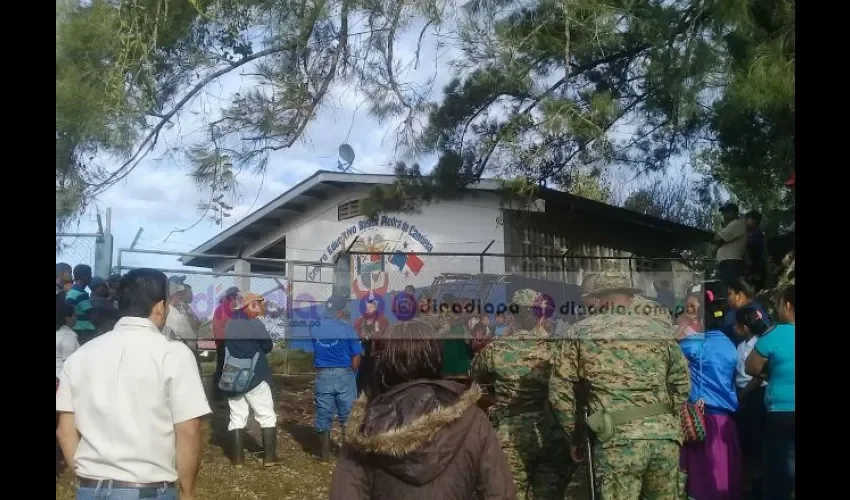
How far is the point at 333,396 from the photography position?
170 inches

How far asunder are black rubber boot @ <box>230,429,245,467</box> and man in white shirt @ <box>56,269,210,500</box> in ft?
4.45

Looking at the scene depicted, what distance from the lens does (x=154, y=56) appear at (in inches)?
140

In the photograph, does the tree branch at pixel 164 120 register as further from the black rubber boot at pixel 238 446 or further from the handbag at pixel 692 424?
the handbag at pixel 692 424

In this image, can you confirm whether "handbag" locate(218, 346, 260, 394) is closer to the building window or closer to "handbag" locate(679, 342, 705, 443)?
the building window

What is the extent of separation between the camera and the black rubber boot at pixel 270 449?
175 inches

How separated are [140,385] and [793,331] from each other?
2938 mm

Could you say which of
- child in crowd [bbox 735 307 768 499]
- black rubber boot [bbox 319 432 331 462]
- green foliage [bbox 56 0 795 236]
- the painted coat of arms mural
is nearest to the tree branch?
green foliage [bbox 56 0 795 236]

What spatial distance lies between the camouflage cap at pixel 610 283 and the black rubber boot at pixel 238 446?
206cm

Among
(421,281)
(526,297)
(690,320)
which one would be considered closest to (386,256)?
(421,281)

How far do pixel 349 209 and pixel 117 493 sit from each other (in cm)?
145

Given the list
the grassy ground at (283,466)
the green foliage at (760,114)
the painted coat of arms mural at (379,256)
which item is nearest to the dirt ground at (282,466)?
the grassy ground at (283,466)

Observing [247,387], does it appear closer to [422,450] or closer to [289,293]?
[289,293]

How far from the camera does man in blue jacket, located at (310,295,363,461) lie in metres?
3.73

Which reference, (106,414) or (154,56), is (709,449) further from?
(154,56)
